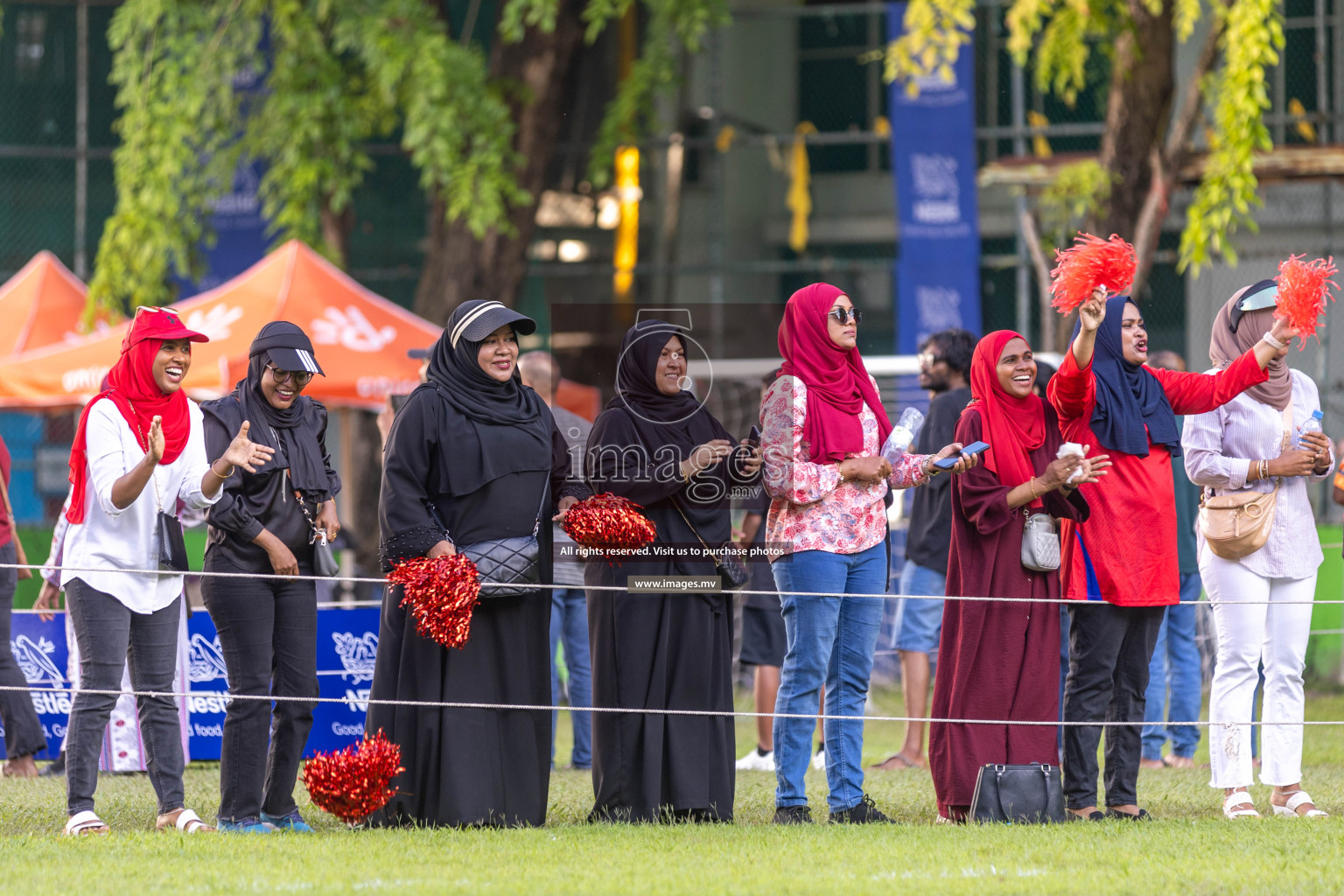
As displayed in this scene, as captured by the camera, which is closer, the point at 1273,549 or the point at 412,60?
the point at 1273,549

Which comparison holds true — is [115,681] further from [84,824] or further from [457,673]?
[457,673]

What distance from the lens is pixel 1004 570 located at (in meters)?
6.28

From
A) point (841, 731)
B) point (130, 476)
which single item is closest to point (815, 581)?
point (841, 731)

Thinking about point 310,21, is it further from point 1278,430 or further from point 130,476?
point 1278,430

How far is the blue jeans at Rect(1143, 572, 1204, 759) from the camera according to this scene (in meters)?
8.48

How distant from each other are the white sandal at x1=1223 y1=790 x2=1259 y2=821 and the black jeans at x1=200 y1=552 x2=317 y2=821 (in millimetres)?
3585

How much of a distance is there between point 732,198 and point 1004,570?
12641 millimetres

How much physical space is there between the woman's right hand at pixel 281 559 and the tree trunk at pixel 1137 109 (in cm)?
810

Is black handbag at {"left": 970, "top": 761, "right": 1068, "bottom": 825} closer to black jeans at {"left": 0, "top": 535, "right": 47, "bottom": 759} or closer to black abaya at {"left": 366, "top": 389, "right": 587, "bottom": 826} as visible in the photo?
black abaya at {"left": 366, "top": 389, "right": 587, "bottom": 826}

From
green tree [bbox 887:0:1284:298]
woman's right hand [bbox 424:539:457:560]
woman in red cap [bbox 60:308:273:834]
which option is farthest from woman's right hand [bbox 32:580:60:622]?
green tree [bbox 887:0:1284:298]

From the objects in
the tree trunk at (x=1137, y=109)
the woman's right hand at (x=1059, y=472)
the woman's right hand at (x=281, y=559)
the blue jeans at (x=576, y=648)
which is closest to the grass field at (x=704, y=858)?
the woman's right hand at (x=281, y=559)

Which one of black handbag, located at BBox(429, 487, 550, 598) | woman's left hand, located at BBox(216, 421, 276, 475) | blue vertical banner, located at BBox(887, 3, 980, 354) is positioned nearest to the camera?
woman's left hand, located at BBox(216, 421, 276, 475)

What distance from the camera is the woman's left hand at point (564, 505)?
626 centimetres

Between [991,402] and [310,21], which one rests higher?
[310,21]
